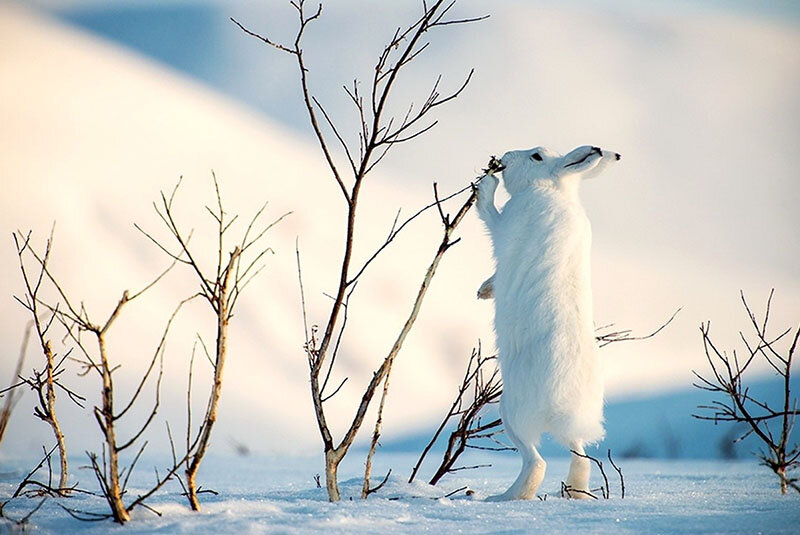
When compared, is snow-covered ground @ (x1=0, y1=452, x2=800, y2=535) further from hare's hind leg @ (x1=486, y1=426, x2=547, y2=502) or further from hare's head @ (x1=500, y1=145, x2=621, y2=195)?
hare's head @ (x1=500, y1=145, x2=621, y2=195)

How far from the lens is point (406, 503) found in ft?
8.86

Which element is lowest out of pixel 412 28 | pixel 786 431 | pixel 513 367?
pixel 786 431

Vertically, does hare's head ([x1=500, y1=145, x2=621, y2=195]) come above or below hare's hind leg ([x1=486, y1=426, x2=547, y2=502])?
above

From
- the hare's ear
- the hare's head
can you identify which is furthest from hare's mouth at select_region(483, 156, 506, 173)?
the hare's ear

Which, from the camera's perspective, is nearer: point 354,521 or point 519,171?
point 354,521

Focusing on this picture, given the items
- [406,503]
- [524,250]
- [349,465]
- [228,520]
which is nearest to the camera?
[228,520]

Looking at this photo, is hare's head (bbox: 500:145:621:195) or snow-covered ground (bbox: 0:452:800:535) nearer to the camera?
snow-covered ground (bbox: 0:452:800:535)

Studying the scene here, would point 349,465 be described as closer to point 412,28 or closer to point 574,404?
point 574,404

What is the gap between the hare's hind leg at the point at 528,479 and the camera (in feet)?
9.95

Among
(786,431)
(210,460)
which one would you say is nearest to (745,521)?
(786,431)

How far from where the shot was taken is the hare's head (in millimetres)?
3514

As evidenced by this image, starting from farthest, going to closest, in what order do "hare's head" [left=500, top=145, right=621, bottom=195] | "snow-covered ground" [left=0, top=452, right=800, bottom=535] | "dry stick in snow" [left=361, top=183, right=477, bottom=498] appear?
"hare's head" [left=500, top=145, right=621, bottom=195], "dry stick in snow" [left=361, top=183, right=477, bottom=498], "snow-covered ground" [left=0, top=452, right=800, bottom=535]

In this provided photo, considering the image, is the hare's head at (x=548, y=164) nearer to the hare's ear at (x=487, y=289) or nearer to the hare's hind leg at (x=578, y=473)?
the hare's ear at (x=487, y=289)

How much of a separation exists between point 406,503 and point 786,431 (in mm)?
1729
